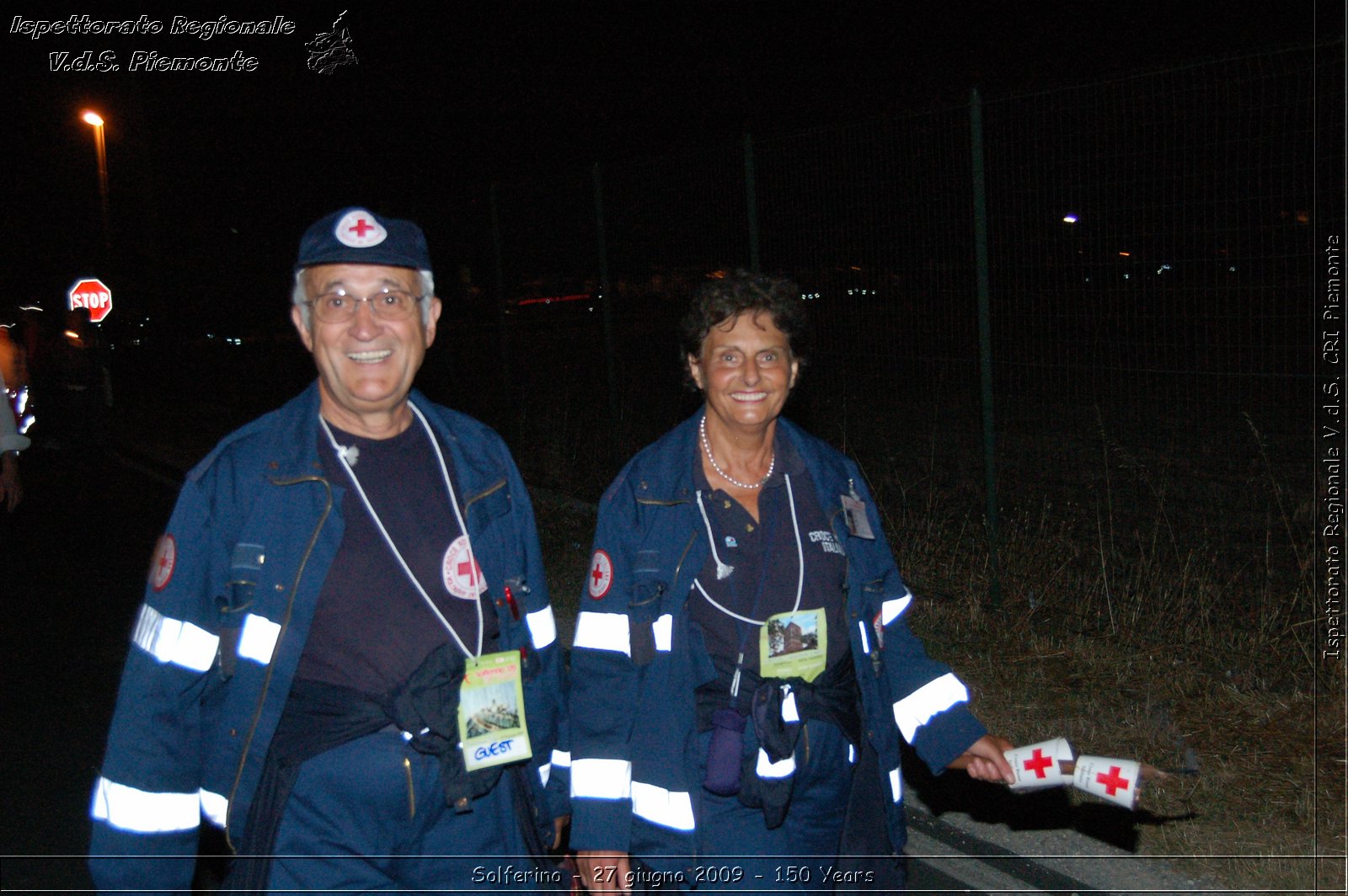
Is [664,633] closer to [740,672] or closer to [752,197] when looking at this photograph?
[740,672]

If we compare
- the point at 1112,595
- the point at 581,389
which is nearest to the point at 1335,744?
the point at 1112,595

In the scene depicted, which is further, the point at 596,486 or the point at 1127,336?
the point at 596,486

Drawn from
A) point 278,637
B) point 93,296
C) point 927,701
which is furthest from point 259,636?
point 93,296

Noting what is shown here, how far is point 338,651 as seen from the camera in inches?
103

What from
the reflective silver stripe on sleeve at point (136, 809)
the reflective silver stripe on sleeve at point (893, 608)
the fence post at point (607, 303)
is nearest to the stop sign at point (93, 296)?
the fence post at point (607, 303)

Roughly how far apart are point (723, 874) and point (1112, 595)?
4927mm

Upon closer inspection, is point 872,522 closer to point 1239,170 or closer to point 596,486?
point 1239,170

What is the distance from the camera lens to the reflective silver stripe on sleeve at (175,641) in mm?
2498

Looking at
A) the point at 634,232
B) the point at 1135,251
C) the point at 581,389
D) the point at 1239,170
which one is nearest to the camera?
the point at 1239,170

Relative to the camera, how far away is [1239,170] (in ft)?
19.9

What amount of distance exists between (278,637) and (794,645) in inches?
46.1

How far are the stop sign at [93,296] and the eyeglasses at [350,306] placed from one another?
84.2ft

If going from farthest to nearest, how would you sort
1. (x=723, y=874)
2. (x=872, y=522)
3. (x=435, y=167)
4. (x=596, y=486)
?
(x=435, y=167), (x=596, y=486), (x=872, y=522), (x=723, y=874)

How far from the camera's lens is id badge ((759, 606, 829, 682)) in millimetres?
2928
